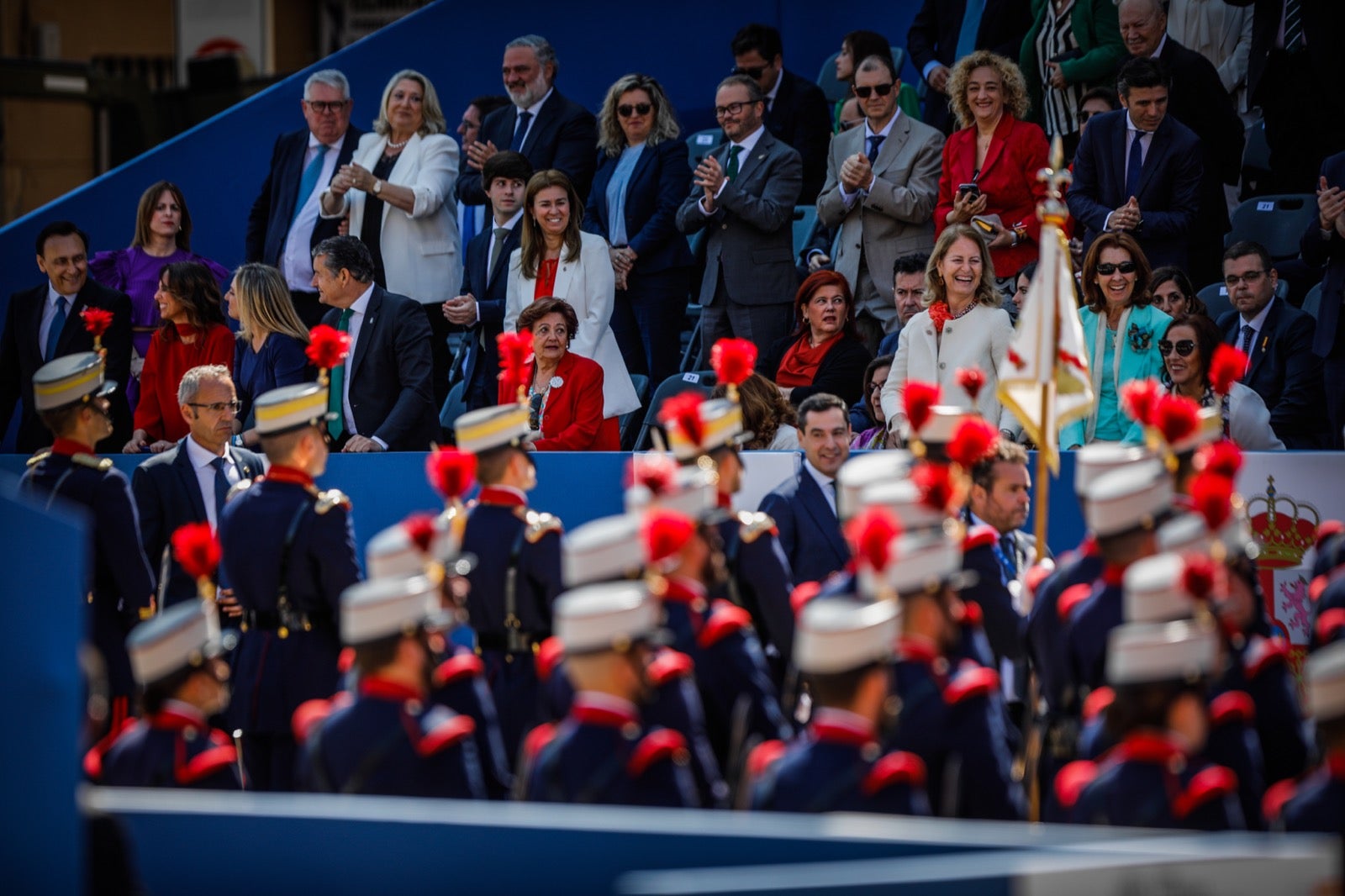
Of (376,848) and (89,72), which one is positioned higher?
(89,72)

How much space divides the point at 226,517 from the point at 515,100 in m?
4.77

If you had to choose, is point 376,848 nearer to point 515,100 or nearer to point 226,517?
point 226,517

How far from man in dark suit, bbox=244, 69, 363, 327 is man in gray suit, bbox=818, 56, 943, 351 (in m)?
2.93

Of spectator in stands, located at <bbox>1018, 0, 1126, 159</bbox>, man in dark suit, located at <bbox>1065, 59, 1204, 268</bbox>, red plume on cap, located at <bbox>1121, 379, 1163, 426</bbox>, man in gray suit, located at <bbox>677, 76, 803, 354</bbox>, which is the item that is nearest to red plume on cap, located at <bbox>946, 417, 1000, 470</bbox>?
red plume on cap, located at <bbox>1121, 379, 1163, 426</bbox>

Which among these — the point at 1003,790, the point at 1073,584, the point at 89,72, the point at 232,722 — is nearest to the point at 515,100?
the point at 232,722

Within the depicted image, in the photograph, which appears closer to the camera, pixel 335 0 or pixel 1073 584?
pixel 1073 584

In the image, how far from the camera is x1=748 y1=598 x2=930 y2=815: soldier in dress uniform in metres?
4.47

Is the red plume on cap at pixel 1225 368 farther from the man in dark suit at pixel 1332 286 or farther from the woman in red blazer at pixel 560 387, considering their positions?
the woman in red blazer at pixel 560 387

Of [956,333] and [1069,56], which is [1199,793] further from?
[1069,56]

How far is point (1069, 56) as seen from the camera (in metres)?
A: 10.6

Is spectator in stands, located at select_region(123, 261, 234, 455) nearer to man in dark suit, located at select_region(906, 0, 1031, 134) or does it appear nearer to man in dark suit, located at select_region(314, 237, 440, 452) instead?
man in dark suit, located at select_region(314, 237, 440, 452)

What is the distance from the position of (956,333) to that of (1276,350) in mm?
1698

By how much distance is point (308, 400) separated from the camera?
7.09m

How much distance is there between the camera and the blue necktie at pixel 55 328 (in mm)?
9906
